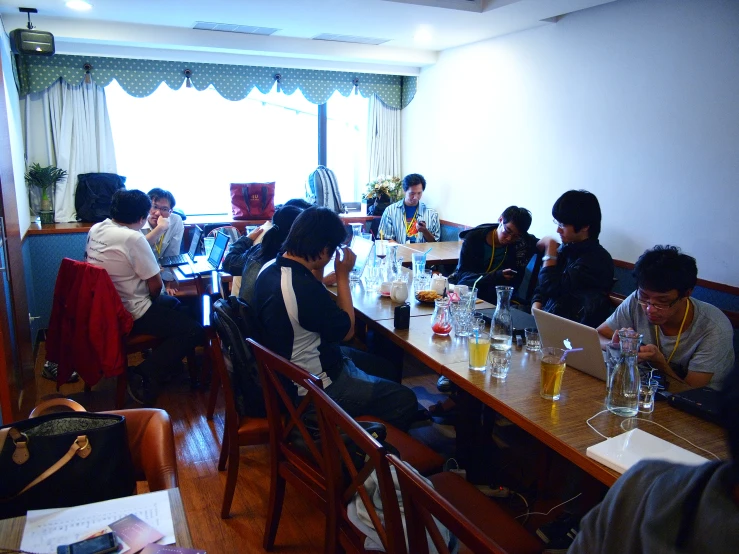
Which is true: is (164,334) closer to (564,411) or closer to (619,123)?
(564,411)

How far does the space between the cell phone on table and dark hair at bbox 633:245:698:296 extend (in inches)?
68.2

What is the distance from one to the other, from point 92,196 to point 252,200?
142 cm

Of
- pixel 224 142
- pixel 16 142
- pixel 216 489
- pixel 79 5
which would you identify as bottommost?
pixel 216 489

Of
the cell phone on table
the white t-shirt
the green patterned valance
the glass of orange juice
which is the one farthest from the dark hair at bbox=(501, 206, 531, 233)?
the green patterned valance

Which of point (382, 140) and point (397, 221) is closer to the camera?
point (397, 221)

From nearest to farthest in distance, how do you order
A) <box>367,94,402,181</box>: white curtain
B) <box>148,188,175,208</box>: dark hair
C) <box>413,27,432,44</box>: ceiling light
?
<box>148,188,175,208</box>: dark hair < <box>413,27,432,44</box>: ceiling light < <box>367,94,402,181</box>: white curtain

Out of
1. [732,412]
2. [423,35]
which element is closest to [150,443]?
[732,412]

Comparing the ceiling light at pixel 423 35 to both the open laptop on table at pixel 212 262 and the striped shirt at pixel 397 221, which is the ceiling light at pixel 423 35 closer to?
the striped shirt at pixel 397 221

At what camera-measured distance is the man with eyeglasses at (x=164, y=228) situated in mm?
3899

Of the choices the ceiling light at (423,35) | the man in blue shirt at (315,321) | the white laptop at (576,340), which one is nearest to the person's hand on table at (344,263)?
the man in blue shirt at (315,321)

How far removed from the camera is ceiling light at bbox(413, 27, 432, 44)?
455 centimetres

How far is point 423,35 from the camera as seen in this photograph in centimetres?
475

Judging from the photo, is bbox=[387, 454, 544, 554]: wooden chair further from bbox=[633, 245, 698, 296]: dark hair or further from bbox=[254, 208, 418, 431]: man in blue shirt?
bbox=[633, 245, 698, 296]: dark hair

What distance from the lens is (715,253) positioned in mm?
3199
